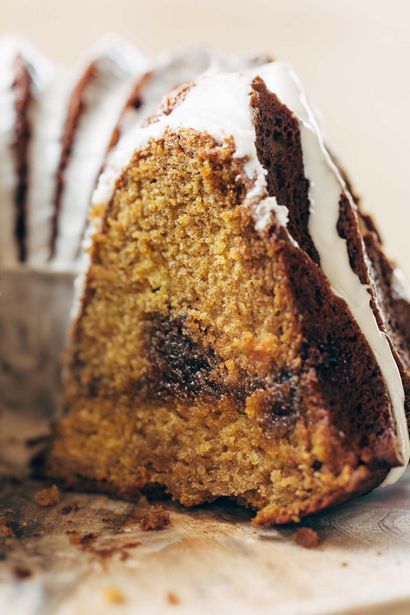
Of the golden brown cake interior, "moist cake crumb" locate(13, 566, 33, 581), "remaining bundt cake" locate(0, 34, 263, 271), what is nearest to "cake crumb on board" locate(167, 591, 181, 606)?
"moist cake crumb" locate(13, 566, 33, 581)

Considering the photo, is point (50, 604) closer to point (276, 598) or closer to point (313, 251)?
point (276, 598)

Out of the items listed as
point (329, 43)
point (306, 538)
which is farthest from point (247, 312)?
point (329, 43)

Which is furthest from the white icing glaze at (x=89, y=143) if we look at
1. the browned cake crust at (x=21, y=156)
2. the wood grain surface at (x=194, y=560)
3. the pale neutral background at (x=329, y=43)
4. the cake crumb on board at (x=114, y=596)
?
the pale neutral background at (x=329, y=43)

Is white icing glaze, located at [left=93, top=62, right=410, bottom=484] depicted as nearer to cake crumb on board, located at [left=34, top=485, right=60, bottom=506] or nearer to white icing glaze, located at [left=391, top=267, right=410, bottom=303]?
white icing glaze, located at [left=391, top=267, right=410, bottom=303]

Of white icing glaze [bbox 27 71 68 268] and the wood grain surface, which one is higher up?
white icing glaze [bbox 27 71 68 268]

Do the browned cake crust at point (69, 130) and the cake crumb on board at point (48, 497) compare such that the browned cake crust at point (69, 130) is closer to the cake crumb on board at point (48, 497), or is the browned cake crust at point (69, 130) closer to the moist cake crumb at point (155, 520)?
the cake crumb on board at point (48, 497)

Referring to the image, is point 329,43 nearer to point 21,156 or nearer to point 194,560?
point 21,156
